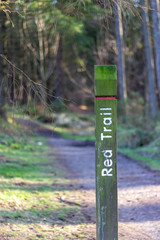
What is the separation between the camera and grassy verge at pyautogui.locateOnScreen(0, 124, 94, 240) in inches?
213

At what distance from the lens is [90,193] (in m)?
8.44

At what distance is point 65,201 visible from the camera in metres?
7.61

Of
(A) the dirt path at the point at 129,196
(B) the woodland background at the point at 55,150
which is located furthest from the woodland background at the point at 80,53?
(A) the dirt path at the point at 129,196

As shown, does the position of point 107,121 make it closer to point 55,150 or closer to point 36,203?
point 36,203

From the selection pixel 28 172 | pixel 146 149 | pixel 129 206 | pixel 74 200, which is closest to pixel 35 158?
pixel 28 172

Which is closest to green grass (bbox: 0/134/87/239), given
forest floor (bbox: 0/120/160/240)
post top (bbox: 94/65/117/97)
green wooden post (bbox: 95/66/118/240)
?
forest floor (bbox: 0/120/160/240)

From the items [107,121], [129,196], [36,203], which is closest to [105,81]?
[107,121]

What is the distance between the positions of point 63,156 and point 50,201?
7.35m

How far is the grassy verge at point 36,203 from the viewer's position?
541 cm

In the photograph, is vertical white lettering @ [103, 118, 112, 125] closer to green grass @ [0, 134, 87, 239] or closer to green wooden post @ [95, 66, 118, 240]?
green wooden post @ [95, 66, 118, 240]

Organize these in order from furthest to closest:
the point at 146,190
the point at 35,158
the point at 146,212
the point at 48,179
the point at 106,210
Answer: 1. the point at 35,158
2. the point at 48,179
3. the point at 146,190
4. the point at 146,212
5. the point at 106,210

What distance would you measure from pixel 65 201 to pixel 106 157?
3.81 metres

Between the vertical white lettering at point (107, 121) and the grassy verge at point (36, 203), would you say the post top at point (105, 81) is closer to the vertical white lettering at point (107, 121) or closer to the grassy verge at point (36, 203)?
the vertical white lettering at point (107, 121)

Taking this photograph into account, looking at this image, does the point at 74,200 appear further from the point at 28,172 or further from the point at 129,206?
the point at 28,172
